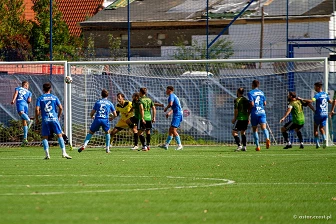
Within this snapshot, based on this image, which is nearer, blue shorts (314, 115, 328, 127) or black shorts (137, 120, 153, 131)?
blue shorts (314, 115, 328, 127)

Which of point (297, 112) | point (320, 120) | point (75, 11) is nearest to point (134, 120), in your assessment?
point (297, 112)

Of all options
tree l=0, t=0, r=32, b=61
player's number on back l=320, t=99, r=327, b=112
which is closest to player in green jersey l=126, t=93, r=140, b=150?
player's number on back l=320, t=99, r=327, b=112

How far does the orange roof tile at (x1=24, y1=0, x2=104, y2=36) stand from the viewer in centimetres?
5262

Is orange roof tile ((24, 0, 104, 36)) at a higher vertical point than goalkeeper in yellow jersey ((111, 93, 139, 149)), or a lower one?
higher

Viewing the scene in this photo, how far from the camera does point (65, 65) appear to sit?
2661cm

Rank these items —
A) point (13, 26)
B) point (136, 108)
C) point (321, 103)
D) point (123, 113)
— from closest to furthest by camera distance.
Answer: point (321, 103), point (136, 108), point (123, 113), point (13, 26)

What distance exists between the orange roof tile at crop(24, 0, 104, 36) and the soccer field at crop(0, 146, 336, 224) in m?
34.4

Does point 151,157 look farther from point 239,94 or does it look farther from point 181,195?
point 181,195

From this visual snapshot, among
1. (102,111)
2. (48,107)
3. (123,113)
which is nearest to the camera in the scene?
(48,107)

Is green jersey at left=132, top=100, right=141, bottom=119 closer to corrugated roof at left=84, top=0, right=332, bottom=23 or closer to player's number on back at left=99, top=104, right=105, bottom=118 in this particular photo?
player's number on back at left=99, top=104, right=105, bottom=118

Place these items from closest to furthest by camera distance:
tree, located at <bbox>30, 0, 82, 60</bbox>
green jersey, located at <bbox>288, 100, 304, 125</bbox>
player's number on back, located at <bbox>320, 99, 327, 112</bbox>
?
1. player's number on back, located at <bbox>320, 99, 327, 112</bbox>
2. green jersey, located at <bbox>288, 100, 304, 125</bbox>
3. tree, located at <bbox>30, 0, 82, 60</bbox>

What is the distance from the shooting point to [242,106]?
24312mm

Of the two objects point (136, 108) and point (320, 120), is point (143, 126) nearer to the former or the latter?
point (136, 108)

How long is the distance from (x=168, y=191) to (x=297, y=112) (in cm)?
1431
